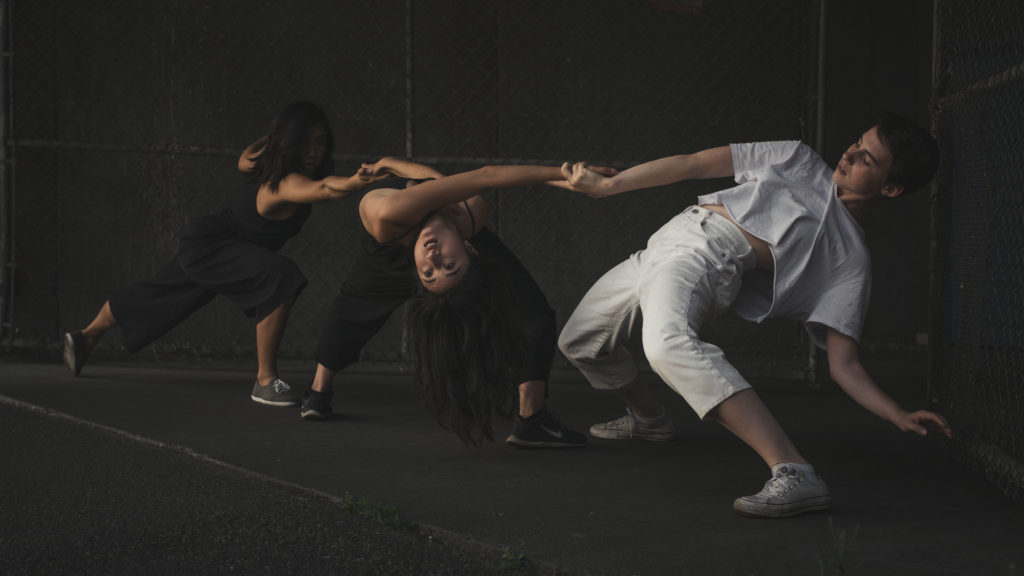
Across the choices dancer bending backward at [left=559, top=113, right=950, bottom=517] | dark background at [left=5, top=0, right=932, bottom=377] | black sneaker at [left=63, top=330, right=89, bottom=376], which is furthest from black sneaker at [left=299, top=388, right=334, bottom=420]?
dark background at [left=5, top=0, right=932, bottom=377]

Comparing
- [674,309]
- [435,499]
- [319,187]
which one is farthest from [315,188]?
[674,309]

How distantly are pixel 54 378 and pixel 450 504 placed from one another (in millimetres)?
3328

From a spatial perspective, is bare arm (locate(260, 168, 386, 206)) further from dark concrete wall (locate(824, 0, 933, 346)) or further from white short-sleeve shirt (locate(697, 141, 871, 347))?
dark concrete wall (locate(824, 0, 933, 346))

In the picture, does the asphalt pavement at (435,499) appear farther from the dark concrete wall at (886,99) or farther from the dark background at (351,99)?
the dark concrete wall at (886,99)

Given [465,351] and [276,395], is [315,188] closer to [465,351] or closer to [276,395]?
[276,395]

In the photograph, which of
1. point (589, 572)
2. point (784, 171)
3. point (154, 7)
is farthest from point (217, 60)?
point (589, 572)

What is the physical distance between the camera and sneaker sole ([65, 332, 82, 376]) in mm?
5477

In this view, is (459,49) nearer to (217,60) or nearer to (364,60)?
(364,60)

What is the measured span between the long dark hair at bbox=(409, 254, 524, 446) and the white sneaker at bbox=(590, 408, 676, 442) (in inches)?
26.5

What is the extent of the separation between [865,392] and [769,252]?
0.58 metres

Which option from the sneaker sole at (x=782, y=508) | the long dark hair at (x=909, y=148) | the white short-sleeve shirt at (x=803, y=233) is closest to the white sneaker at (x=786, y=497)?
the sneaker sole at (x=782, y=508)

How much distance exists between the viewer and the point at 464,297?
3.53 metres

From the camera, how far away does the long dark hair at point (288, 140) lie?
4.61 metres

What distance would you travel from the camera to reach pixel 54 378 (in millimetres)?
5535
